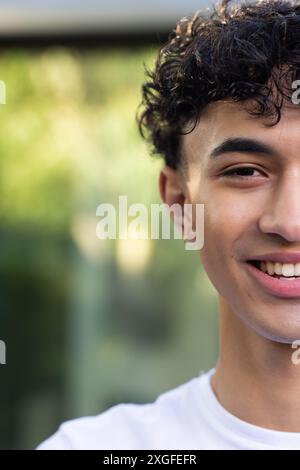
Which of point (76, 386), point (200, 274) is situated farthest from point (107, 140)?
point (76, 386)

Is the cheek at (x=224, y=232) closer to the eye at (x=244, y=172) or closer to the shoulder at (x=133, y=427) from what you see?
the eye at (x=244, y=172)

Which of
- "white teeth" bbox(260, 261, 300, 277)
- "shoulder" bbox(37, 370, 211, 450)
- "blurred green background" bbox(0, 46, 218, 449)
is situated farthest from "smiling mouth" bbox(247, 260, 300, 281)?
"blurred green background" bbox(0, 46, 218, 449)

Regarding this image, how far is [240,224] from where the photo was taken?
172 centimetres

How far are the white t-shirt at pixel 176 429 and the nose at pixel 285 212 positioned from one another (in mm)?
453

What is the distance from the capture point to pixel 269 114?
1.73 m

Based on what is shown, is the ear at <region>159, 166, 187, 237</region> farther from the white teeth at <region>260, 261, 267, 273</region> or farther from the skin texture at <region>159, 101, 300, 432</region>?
the white teeth at <region>260, 261, 267, 273</region>

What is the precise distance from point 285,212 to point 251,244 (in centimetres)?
12

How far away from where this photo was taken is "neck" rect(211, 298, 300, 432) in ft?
5.89

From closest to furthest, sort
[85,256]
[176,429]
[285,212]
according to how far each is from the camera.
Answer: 1. [285,212]
2. [176,429]
3. [85,256]

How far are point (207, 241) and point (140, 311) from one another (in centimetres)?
287

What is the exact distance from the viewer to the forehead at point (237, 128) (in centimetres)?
170

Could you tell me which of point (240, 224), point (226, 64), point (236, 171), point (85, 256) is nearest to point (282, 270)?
point (240, 224)

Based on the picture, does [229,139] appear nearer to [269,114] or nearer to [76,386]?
[269,114]

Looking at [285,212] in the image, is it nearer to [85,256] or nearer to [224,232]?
[224,232]
